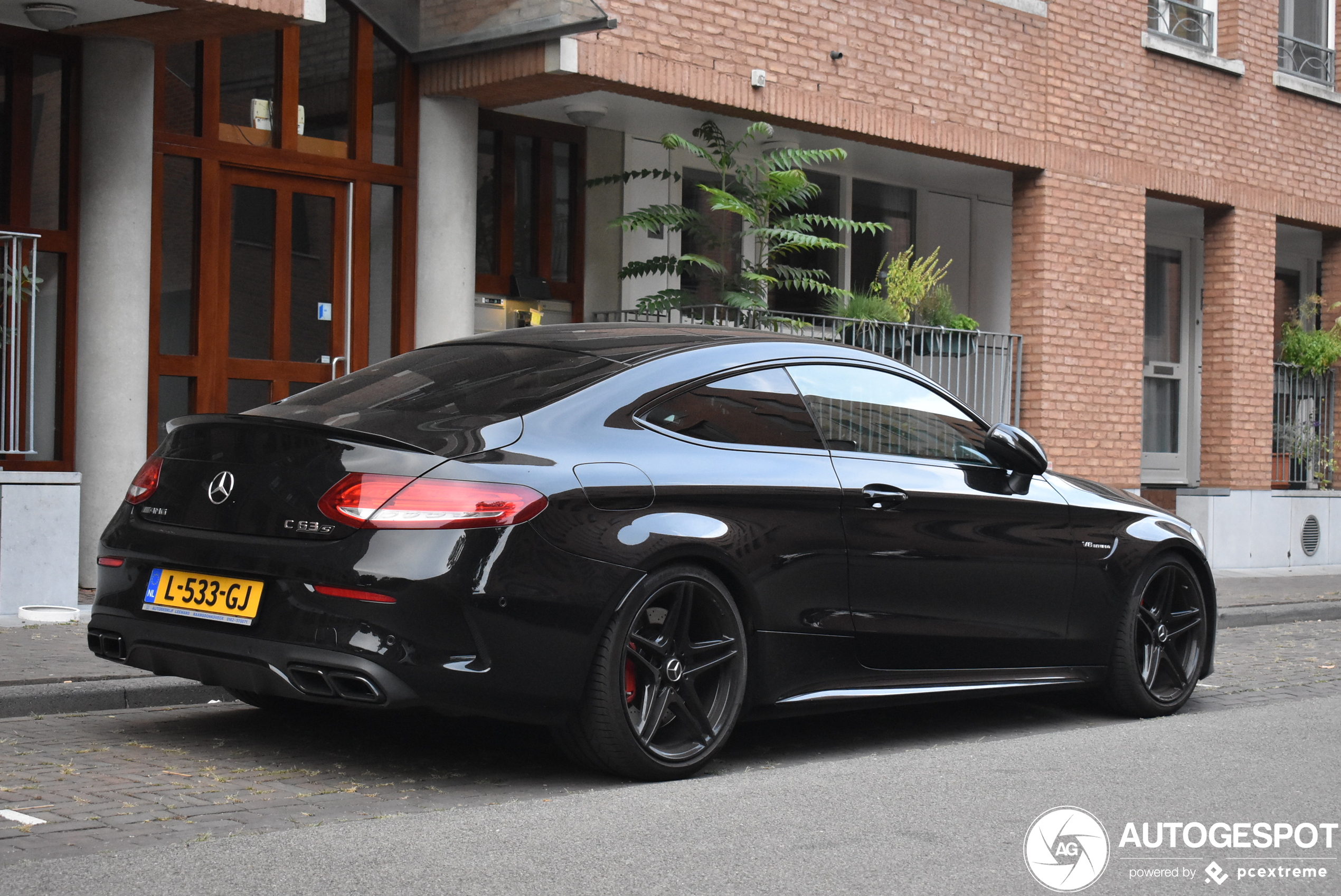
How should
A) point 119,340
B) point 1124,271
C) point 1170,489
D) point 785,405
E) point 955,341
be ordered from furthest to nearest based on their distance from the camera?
1. point 1170,489
2. point 1124,271
3. point 955,341
4. point 119,340
5. point 785,405

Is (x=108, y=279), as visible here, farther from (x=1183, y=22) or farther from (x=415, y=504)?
(x=1183, y=22)

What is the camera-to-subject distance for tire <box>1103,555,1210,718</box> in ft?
24.0

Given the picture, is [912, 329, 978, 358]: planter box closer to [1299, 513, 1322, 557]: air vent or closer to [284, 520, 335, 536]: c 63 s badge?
[1299, 513, 1322, 557]: air vent

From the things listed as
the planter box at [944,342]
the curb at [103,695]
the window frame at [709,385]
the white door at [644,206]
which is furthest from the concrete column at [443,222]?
the window frame at [709,385]

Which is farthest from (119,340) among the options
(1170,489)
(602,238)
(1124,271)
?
(1170,489)

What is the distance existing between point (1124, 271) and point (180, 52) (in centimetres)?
929

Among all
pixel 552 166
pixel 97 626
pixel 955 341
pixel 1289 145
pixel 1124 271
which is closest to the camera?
pixel 97 626

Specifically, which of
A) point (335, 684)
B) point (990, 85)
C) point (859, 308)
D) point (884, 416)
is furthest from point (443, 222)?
point (335, 684)

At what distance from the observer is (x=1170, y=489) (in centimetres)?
1930

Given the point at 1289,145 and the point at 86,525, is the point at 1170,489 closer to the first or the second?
the point at 1289,145

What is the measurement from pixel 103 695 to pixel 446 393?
2213mm

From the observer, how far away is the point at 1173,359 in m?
20.5

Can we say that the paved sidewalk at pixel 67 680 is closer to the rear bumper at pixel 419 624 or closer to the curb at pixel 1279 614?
the rear bumper at pixel 419 624

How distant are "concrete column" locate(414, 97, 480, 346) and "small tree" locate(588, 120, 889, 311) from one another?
1279 millimetres
